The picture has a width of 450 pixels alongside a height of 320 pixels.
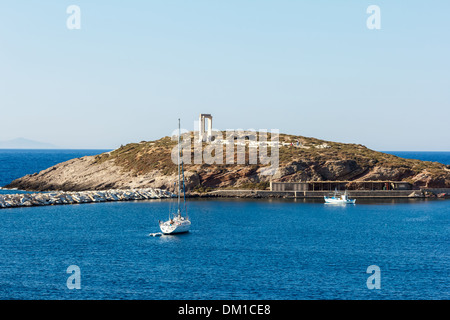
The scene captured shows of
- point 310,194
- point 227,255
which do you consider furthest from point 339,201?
point 227,255

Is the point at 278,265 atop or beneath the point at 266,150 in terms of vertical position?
beneath

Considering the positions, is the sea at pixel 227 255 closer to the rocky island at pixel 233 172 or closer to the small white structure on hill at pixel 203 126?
the rocky island at pixel 233 172

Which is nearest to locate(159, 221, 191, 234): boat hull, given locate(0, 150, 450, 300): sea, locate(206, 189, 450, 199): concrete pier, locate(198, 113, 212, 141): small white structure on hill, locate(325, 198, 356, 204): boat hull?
locate(0, 150, 450, 300): sea

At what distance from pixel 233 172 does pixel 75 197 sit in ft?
115

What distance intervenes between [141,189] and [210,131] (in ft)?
97.1

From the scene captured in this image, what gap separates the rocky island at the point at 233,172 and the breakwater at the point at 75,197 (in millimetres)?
6014

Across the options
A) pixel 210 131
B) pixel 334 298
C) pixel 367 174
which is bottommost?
pixel 334 298

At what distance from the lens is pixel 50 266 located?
56.7m

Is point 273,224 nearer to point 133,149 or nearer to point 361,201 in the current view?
point 361,201

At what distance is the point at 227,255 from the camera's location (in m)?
62.1

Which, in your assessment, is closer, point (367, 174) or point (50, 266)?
point (50, 266)

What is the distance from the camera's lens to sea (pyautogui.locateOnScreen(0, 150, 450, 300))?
4872 cm
